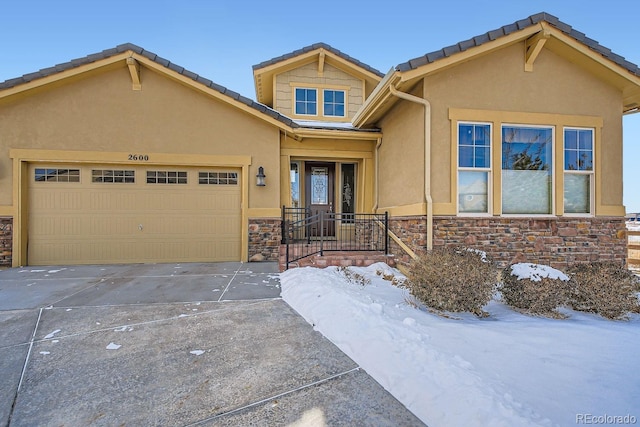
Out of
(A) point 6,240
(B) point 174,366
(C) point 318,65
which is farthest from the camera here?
(C) point 318,65

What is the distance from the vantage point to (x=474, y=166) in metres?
6.04

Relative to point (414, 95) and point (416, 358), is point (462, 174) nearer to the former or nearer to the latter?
point (414, 95)

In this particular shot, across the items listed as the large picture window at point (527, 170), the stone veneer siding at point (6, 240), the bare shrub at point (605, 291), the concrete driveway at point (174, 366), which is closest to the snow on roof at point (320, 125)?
the large picture window at point (527, 170)

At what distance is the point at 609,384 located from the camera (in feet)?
7.25

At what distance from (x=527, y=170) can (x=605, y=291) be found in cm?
315

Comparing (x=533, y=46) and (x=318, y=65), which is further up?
(x=318, y=65)

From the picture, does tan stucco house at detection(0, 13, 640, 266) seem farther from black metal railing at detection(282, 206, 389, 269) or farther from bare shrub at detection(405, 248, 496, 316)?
bare shrub at detection(405, 248, 496, 316)

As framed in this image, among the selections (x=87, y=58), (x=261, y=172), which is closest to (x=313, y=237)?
(x=261, y=172)

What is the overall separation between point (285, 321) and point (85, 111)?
25.3ft

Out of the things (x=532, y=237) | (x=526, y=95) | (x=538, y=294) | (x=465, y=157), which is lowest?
(x=538, y=294)

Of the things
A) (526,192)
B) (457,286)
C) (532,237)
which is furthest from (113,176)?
(532,237)

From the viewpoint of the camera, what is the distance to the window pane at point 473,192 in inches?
238

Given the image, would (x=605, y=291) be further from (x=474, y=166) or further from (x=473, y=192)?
(x=474, y=166)

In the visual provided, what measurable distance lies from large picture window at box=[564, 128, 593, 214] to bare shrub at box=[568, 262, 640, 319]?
2.83 m
